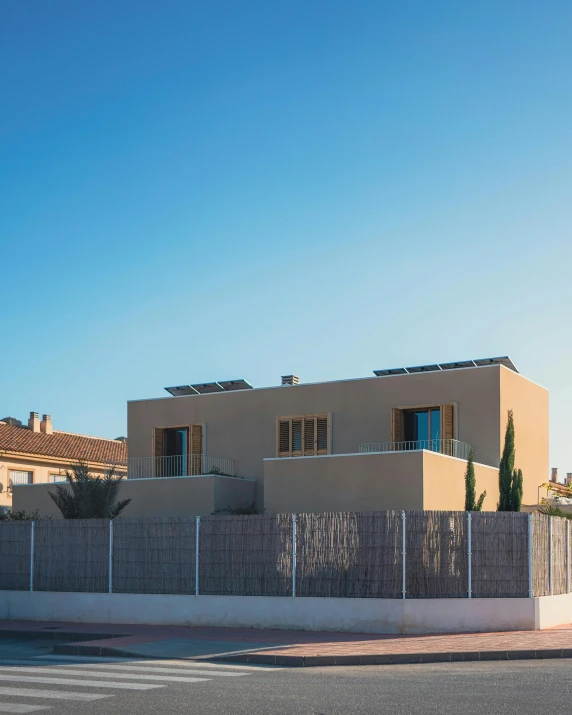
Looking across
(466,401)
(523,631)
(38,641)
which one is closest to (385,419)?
(466,401)

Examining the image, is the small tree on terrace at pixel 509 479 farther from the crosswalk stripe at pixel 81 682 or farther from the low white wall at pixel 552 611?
the crosswalk stripe at pixel 81 682

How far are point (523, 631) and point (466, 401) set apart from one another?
1215 centimetres

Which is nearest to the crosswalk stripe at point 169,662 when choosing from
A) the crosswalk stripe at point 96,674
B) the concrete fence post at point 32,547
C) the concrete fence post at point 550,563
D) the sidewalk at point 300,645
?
the sidewalk at point 300,645

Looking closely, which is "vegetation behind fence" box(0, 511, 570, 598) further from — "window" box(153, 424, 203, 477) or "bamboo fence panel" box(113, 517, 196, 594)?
"window" box(153, 424, 203, 477)

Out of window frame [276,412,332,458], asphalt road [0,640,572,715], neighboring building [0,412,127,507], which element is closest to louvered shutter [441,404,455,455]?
window frame [276,412,332,458]

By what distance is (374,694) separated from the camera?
11.6 meters

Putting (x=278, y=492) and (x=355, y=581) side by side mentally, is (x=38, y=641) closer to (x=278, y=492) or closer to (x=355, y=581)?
(x=355, y=581)

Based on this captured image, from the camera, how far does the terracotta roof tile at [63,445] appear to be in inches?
1794

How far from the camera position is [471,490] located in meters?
28.1

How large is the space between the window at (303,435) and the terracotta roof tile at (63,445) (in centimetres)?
1651

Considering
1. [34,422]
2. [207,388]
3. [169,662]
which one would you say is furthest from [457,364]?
[34,422]

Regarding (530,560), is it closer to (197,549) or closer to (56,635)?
(197,549)

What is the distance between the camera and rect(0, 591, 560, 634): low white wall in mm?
19141

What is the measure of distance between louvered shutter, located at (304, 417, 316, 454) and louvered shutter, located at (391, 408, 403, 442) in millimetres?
2944
